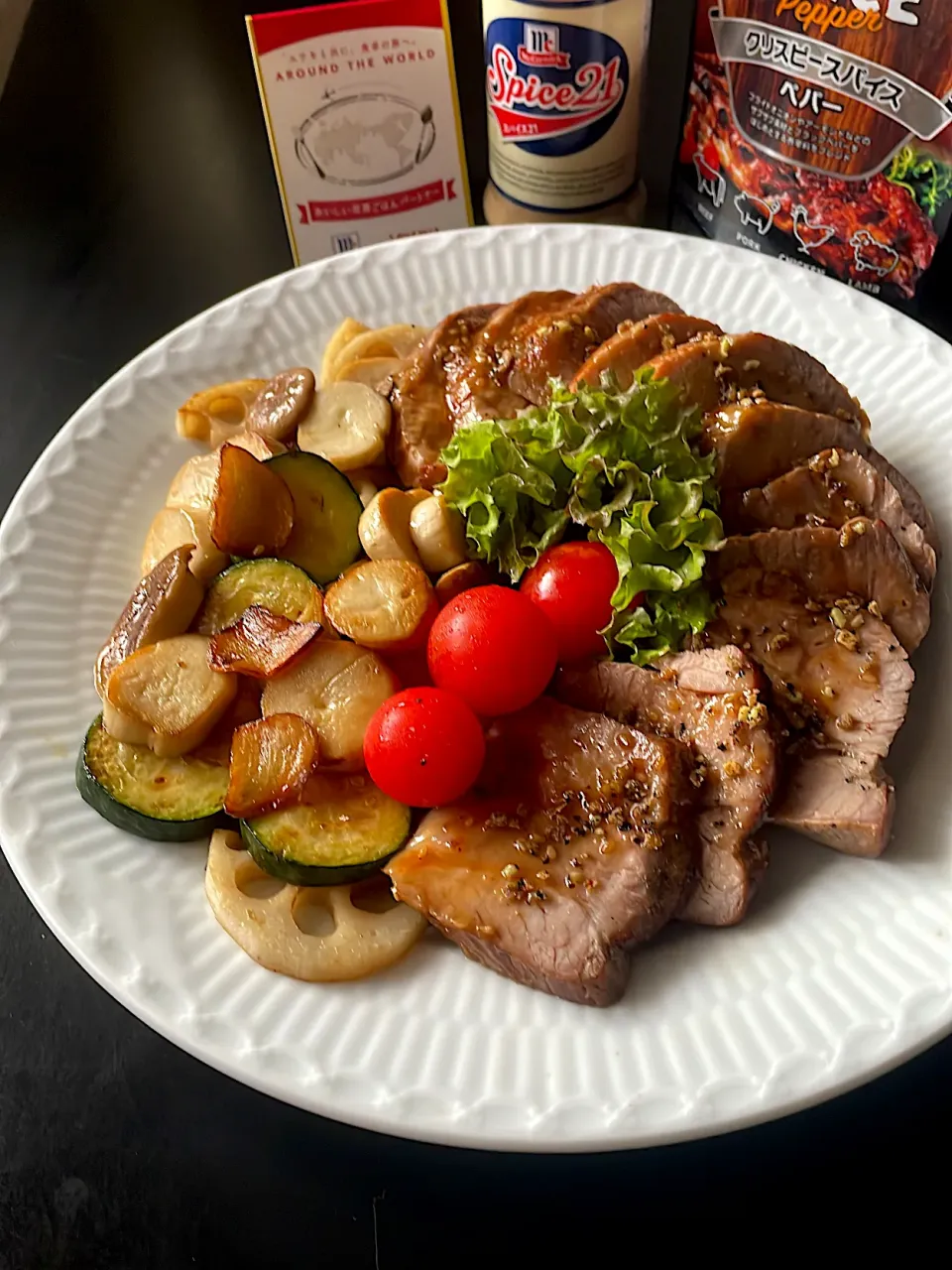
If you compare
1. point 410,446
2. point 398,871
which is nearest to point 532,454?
point 410,446

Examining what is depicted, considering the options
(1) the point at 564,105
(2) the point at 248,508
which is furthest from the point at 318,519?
(1) the point at 564,105

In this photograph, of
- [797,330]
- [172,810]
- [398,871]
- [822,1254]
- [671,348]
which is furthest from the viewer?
[797,330]

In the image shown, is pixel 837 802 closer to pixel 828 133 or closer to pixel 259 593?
pixel 259 593

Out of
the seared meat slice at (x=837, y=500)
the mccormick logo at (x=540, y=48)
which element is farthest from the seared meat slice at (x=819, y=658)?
the mccormick logo at (x=540, y=48)

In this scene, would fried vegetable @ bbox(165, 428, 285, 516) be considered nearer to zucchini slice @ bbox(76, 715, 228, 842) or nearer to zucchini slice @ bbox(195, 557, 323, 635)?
zucchini slice @ bbox(195, 557, 323, 635)

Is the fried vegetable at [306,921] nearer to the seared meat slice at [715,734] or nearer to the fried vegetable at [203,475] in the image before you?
the seared meat slice at [715,734]

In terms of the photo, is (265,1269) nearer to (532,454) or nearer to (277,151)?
(532,454)
